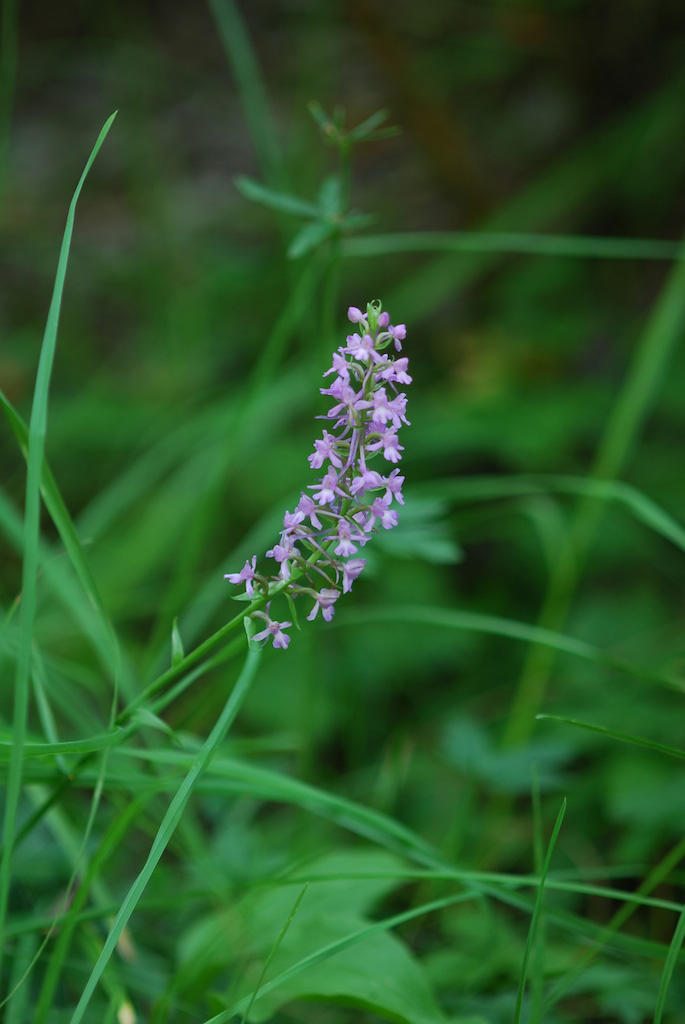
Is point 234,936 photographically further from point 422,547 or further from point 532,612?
point 532,612

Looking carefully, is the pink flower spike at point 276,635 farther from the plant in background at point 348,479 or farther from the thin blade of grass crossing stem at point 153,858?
the thin blade of grass crossing stem at point 153,858

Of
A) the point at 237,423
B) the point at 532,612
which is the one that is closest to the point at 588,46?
the point at 532,612

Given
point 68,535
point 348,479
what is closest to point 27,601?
point 68,535

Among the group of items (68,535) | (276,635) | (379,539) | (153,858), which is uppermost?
(379,539)

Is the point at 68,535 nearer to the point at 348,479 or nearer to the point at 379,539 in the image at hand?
the point at 348,479

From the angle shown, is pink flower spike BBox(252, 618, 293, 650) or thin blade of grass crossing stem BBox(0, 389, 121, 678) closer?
pink flower spike BBox(252, 618, 293, 650)

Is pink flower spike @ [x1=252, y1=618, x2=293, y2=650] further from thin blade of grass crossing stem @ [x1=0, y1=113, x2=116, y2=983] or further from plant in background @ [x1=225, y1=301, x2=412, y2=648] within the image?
thin blade of grass crossing stem @ [x1=0, y1=113, x2=116, y2=983]

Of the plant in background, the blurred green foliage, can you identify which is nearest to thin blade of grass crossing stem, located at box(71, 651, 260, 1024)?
the blurred green foliage

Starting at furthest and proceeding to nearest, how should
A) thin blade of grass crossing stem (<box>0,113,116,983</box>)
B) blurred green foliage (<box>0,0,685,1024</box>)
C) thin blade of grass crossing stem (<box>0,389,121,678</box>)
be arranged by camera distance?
blurred green foliage (<box>0,0,685,1024</box>), thin blade of grass crossing stem (<box>0,389,121,678</box>), thin blade of grass crossing stem (<box>0,113,116,983</box>)

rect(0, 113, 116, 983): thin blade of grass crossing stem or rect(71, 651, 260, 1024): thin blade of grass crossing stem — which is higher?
rect(0, 113, 116, 983): thin blade of grass crossing stem

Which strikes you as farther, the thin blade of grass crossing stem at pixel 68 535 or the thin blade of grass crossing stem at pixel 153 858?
the thin blade of grass crossing stem at pixel 68 535

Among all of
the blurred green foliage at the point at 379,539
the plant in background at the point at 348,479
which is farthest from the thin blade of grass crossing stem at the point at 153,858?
the plant in background at the point at 348,479
